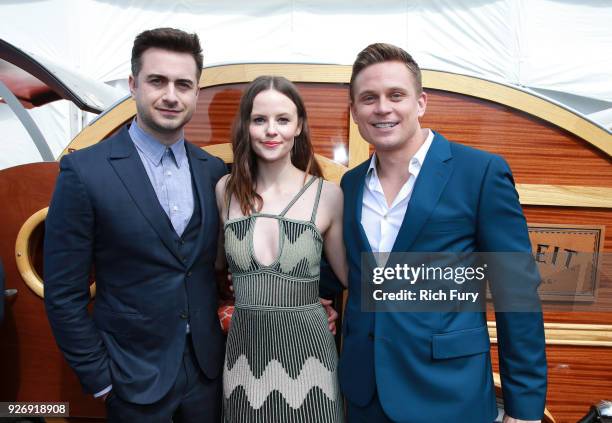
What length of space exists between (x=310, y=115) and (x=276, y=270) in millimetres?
983

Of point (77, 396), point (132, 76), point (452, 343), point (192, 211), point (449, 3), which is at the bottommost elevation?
point (77, 396)

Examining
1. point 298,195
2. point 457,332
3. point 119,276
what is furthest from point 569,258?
point 119,276

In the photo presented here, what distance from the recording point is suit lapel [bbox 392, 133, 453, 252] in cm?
131

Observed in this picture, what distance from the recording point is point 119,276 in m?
1.55

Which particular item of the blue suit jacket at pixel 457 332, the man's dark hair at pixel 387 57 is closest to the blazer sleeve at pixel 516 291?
the blue suit jacket at pixel 457 332

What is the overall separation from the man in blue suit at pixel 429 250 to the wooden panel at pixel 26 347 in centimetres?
175

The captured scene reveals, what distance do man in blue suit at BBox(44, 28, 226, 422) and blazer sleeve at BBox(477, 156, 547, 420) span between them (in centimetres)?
98

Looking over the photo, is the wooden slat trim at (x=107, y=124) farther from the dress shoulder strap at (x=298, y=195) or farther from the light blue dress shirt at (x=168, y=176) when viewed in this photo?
the dress shoulder strap at (x=298, y=195)

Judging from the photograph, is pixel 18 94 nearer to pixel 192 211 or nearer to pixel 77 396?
pixel 77 396

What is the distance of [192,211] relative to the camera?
164 centimetres

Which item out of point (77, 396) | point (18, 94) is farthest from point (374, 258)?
point (18, 94)

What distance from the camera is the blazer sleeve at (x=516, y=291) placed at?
1.27 meters

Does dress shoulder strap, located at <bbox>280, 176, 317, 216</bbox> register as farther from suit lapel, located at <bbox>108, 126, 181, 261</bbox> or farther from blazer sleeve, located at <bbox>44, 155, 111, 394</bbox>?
blazer sleeve, located at <bbox>44, 155, 111, 394</bbox>

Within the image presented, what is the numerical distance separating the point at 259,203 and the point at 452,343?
0.80 m
